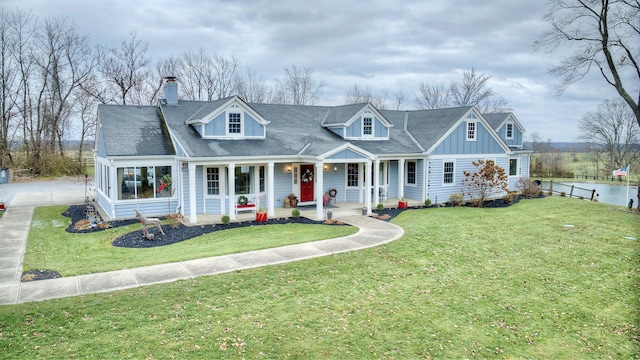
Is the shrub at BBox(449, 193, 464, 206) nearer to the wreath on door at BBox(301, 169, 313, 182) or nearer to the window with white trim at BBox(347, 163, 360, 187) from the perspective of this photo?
the window with white trim at BBox(347, 163, 360, 187)

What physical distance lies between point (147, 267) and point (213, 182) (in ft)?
27.1

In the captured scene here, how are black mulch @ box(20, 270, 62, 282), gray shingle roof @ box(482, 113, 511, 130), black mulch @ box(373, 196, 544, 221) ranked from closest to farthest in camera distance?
black mulch @ box(20, 270, 62, 282), black mulch @ box(373, 196, 544, 221), gray shingle roof @ box(482, 113, 511, 130)

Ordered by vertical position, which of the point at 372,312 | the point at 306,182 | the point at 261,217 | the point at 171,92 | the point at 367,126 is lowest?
the point at 372,312

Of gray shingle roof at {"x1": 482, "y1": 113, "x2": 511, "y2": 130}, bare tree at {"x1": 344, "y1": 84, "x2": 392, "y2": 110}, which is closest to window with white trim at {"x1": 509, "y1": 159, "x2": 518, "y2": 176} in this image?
gray shingle roof at {"x1": 482, "y1": 113, "x2": 511, "y2": 130}

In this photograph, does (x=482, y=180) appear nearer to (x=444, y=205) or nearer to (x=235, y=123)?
(x=444, y=205)

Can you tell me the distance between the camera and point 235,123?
750 inches

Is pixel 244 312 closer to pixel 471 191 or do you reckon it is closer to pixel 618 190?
pixel 471 191

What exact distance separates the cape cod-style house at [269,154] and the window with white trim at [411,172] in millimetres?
59

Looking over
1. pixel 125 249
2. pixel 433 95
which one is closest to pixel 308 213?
pixel 125 249

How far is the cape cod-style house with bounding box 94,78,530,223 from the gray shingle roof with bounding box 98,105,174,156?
4 centimetres

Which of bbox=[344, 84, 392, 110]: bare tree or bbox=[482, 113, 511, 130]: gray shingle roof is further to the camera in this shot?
bbox=[344, 84, 392, 110]: bare tree

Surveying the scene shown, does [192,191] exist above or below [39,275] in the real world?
above

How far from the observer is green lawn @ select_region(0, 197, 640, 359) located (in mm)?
7059

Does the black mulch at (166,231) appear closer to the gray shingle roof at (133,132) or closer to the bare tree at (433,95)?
the gray shingle roof at (133,132)
